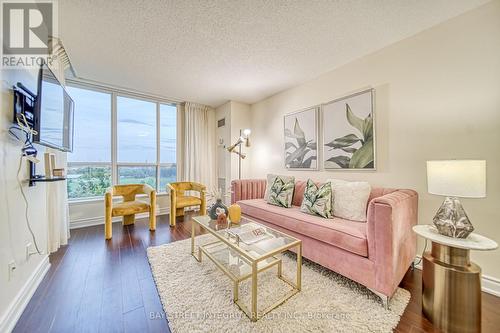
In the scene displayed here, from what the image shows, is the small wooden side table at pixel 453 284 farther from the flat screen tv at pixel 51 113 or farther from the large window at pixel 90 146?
the large window at pixel 90 146

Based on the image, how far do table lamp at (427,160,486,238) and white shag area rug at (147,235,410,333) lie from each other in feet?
2.23

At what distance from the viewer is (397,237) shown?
4.79 ft

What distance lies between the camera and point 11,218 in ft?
4.52

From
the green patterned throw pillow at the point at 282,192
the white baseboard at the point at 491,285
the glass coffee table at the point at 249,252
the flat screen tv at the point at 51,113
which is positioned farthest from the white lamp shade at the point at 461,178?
the flat screen tv at the point at 51,113

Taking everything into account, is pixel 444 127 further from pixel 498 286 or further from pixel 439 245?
pixel 498 286

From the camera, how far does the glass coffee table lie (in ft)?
4.47

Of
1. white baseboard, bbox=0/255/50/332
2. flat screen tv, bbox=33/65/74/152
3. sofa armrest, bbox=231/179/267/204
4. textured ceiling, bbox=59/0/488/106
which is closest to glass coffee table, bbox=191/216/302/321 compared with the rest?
sofa armrest, bbox=231/179/267/204

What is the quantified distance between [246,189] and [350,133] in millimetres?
1747

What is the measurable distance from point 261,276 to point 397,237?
1177 mm

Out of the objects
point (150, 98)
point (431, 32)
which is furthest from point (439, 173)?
point (150, 98)

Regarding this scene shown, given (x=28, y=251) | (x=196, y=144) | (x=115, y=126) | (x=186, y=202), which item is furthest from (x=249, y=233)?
(x=115, y=126)

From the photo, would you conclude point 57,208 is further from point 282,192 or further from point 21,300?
point 282,192

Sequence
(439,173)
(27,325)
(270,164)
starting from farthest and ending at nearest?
(270,164) → (439,173) → (27,325)

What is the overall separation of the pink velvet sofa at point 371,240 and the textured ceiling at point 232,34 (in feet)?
5.44
